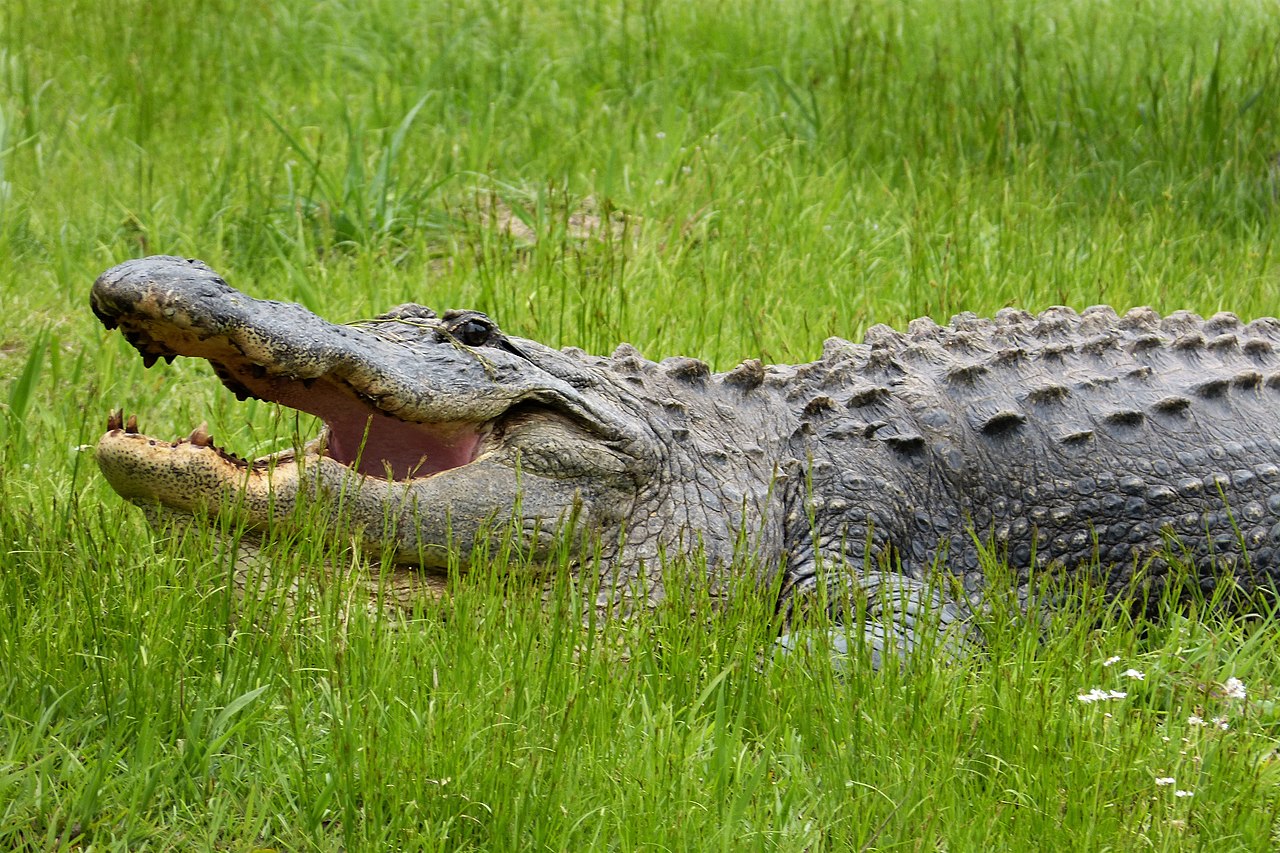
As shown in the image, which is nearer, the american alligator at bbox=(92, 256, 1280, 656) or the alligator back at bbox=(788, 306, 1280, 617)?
the american alligator at bbox=(92, 256, 1280, 656)

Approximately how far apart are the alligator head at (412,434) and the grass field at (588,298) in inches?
6.6

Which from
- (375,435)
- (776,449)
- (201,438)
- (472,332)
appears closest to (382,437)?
(375,435)

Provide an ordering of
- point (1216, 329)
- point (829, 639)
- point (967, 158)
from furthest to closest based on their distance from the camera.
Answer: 1. point (967, 158)
2. point (1216, 329)
3. point (829, 639)

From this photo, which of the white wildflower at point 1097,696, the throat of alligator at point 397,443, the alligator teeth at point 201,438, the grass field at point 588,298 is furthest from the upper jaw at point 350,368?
the white wildflower at point 1097,696

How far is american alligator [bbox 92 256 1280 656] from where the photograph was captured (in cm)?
319

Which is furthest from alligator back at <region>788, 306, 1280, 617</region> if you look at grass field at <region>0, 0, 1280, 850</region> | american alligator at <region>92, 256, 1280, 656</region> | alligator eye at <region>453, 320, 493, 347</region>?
alligator eye at <region>453, 320, 493, 347</region>

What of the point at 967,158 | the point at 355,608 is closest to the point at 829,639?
the point at 355,608

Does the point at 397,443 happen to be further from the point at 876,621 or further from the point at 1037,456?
the point at 1037,456

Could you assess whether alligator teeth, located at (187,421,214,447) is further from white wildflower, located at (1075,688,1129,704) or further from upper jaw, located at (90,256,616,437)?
white wildflower, located at (1075,688,1129,704)

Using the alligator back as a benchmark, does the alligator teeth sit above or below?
above

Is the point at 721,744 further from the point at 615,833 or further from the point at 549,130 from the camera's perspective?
the point at 549,130

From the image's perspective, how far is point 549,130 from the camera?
6.98m

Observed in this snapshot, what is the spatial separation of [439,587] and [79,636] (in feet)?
2.97

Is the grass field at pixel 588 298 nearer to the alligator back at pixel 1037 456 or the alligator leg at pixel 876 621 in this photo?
the alligator leg at pixel 876 621
